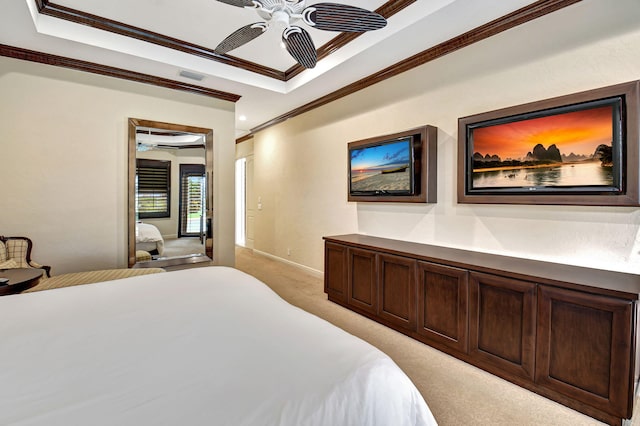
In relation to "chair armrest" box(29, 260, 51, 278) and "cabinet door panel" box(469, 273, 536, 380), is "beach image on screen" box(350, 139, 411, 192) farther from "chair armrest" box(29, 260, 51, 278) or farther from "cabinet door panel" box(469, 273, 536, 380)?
"chair armrest" box(29, 260, 51, 278)

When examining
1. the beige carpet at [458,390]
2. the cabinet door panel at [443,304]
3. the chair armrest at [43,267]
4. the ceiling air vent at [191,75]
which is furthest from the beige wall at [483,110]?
the chair armrest at [43,267]

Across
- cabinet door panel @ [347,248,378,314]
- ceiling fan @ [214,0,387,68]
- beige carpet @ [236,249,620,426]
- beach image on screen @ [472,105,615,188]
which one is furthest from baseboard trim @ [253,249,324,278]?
ceiling fan @ [214,0,387,68]

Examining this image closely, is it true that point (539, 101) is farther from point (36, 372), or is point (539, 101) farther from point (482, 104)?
point (36, 372)

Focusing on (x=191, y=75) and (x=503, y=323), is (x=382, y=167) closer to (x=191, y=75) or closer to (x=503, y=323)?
(x=503, y=323)

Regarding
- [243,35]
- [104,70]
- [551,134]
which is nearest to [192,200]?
[104,70]

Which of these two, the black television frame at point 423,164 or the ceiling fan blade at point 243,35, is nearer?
the ceiling fan blade at point 243,35

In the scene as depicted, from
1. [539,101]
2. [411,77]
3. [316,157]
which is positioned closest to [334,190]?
[316,157]

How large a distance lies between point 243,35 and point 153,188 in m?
2.45

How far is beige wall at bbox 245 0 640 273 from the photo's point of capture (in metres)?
2.05

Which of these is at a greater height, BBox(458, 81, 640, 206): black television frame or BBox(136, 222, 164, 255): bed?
BBox(458, 81, 640, 206): black television frame

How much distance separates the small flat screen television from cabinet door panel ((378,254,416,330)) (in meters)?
0.80

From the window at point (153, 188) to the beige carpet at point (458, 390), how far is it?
253cm

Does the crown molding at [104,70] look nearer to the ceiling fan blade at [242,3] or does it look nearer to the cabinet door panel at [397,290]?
the ceiling fan blade at [242,3]

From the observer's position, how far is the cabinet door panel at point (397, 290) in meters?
2.72
